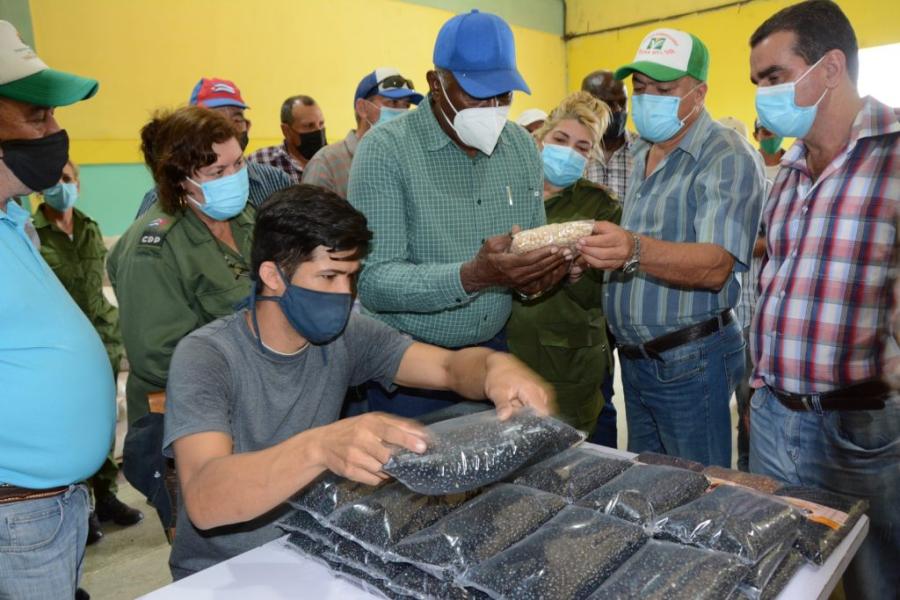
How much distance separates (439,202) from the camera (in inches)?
80.3

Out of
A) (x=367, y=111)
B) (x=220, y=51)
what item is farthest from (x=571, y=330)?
(x=220, y=51)

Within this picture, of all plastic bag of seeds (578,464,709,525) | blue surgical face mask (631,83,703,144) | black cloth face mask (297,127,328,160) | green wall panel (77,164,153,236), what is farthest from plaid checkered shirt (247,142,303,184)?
plastic bag of seeds (578,464,709,525)

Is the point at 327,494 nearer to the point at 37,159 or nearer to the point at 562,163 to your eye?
the point at 37,159

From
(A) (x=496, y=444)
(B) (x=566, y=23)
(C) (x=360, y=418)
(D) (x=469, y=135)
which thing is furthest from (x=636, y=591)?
(B) (x=566, y=23)

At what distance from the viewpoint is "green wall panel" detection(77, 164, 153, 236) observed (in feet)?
16.3

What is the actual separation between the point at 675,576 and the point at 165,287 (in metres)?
1.60

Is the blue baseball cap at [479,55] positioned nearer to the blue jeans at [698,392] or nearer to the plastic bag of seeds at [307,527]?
the blue jeans at [698,392]

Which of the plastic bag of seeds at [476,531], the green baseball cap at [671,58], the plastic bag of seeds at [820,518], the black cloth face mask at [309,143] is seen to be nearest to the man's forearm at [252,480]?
the plastic bag of seeds at [476,531]

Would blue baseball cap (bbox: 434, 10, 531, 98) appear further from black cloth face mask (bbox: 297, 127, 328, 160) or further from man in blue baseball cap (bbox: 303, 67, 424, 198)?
black cloth face mask (bbox: 297, 127, 328, 160)

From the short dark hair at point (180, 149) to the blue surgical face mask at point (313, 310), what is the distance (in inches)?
31.5

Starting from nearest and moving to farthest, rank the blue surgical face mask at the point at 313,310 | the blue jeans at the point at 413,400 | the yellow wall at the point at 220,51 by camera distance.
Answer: the blue surgical face mask at the point at 313,310
the blue jeans at the point at 413,400
the yellow wall at the point at 220,51

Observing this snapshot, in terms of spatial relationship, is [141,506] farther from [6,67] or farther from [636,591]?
[636,591]

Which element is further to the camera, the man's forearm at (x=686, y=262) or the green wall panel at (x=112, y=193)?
the green wall panel at (x=112, y=193)

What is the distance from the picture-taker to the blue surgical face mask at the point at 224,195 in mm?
2184
